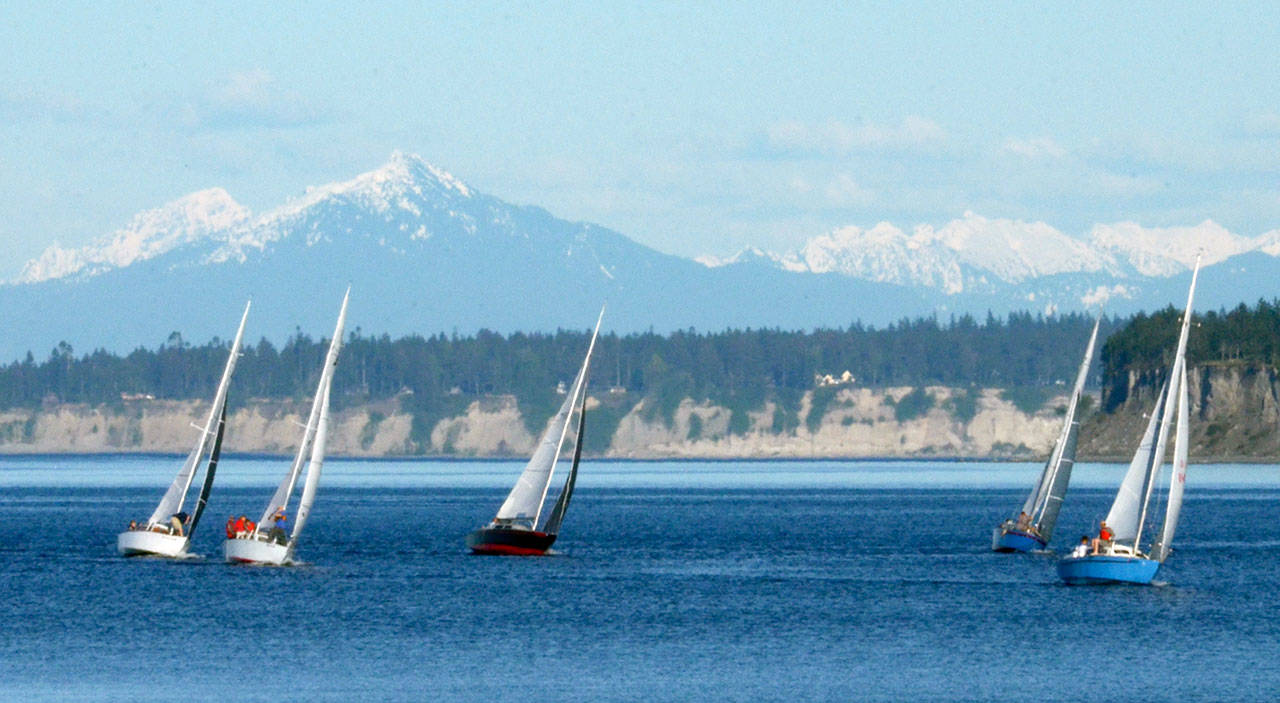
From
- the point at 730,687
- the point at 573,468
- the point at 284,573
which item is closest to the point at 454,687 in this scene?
the point at 730,687

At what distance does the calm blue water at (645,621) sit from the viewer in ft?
163

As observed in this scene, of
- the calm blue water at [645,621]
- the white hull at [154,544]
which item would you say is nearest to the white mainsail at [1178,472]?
the calm blue water at [645,621]

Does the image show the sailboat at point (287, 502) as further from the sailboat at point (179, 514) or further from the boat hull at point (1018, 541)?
the boat hull at point (1018, 541)

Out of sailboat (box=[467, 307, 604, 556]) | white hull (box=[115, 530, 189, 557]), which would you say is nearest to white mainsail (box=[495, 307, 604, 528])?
sailboat (box=[467, 307, 604, 556])

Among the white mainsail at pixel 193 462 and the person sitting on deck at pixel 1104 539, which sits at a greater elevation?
the white mainsail at pixel 193 462

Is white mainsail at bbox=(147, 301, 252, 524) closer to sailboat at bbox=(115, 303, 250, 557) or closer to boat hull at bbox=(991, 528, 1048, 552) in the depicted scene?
sailboat at bbox=(115, 303, 250, 557)

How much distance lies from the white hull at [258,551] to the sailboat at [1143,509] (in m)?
29.5

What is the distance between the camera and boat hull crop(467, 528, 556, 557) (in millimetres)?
86188

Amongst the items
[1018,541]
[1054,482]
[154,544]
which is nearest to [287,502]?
[154,544]

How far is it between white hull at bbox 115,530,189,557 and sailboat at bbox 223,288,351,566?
3.34 meters

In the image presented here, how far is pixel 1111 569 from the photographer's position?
69.8 meters

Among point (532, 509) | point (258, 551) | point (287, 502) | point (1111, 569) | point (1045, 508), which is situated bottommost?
point (258, 551)

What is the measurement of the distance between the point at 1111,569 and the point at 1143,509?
340cm

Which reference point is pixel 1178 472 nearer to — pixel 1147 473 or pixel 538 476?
pixel 1147 473
